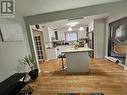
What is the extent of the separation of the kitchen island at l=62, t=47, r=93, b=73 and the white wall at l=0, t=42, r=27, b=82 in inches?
63.7

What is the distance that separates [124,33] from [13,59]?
4.17 metres

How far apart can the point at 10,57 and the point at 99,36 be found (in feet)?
15.3

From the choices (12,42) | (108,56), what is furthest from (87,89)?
(108,56)

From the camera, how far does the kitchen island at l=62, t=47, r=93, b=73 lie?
12.4 feet

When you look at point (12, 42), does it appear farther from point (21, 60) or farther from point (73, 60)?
point (73, 60)

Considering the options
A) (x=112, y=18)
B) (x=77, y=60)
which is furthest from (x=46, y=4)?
(x=112, y=18)

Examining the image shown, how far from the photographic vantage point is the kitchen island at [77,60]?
3.77 m

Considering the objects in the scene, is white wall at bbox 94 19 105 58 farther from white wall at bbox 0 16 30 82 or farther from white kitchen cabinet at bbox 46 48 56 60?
white wall at bbox 0 16 30 82

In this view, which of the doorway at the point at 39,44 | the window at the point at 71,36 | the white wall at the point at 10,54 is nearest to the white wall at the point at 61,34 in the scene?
the window at the point at 71,36

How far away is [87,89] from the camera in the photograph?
2.69m

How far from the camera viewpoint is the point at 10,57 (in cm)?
270

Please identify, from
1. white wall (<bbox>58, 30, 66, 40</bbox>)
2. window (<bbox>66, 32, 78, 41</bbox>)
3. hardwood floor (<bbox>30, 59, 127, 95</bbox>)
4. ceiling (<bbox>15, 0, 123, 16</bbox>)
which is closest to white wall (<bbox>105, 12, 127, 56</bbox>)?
ceiling (<bbox>15, 0, 123, 16</bbox>)

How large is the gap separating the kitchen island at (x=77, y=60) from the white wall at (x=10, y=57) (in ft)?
5.31

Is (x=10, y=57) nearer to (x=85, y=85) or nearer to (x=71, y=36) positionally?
(x=85, y=85)
